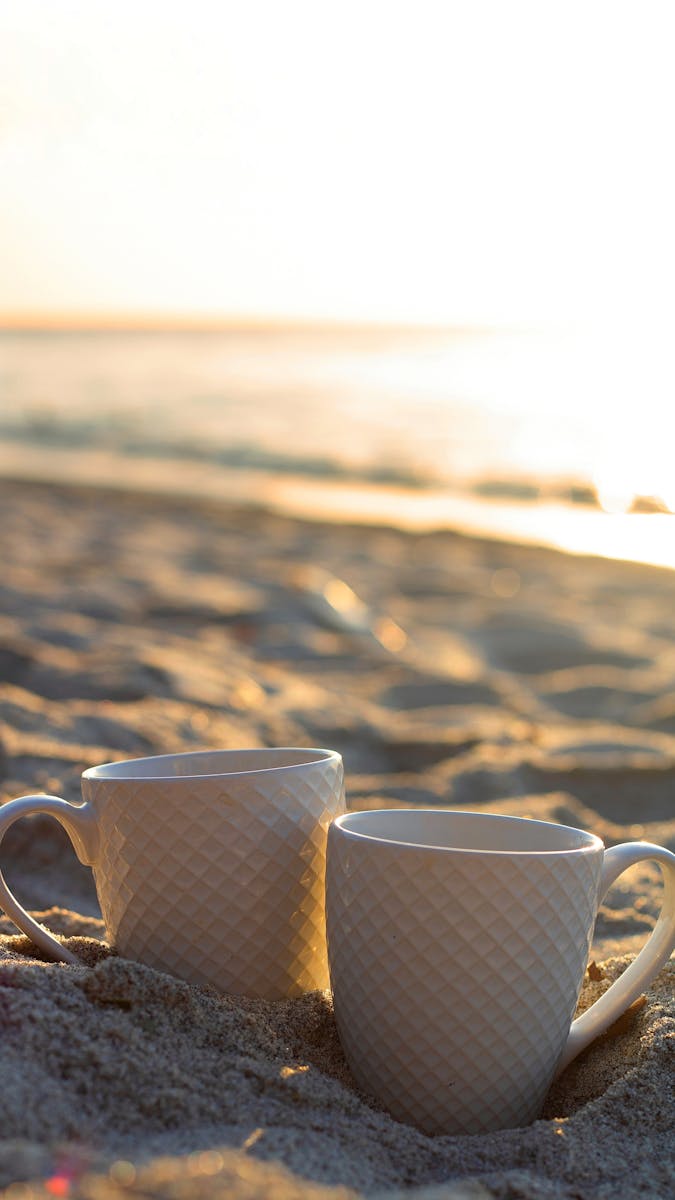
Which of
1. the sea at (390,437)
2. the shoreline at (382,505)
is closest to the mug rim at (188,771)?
the shoreline at (382,505)

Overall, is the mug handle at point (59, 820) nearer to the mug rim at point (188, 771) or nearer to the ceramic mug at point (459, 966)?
the mug rim at point (188, 771)

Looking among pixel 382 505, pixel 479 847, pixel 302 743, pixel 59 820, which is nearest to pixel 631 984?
pixel 479 847

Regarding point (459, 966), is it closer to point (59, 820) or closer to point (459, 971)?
point (459, 971)

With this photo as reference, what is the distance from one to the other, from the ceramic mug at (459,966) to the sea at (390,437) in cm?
610

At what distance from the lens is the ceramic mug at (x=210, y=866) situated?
135cm

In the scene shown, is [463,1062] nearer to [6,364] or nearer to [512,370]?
[512,370]

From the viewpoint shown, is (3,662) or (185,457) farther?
(185,457)

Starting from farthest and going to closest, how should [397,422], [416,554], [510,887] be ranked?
[397,422] → [416,554] → [510,887]

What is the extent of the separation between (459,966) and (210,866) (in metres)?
0.31

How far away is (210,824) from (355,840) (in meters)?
0.18

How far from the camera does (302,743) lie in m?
3.14

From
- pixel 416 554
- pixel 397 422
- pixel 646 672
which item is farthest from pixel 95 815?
pixel 397 422

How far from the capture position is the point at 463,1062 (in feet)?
4.11

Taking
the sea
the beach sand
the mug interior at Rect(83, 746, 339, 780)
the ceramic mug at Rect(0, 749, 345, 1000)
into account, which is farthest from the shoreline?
the ceramic mug at Rect(0, 749, 345, 1000)
